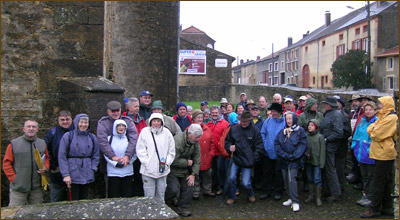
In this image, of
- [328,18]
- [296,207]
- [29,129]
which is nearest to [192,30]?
[328,18]

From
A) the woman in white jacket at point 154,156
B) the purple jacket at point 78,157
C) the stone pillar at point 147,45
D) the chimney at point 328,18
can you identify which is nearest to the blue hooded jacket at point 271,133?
the woman in white jacket at point 154,156

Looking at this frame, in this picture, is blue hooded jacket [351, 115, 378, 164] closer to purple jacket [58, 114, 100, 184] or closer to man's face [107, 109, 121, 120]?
man's face [107, 109, 121, 120]

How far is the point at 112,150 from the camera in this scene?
5.80 meters

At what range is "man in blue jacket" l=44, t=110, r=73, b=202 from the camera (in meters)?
5.63

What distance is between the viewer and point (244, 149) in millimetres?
6797

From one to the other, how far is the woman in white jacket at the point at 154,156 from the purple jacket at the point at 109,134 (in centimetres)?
15

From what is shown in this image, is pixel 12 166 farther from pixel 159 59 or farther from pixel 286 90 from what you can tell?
pixel 286 90

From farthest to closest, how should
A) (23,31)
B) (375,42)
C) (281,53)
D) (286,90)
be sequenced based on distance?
(281,53)
(375,42)
(286,90)
(23,31)

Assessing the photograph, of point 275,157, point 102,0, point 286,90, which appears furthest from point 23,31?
point 286,90

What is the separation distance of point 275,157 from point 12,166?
4.39 m

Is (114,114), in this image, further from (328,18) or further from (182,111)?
(328,18)

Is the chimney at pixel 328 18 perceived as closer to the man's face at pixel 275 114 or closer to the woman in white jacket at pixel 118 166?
the man's face at pixel 275 114

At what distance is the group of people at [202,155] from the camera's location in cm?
546

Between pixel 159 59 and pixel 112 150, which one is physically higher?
pixel 159 59
